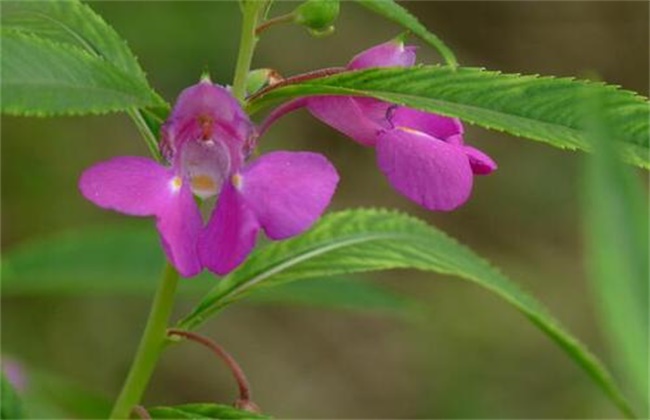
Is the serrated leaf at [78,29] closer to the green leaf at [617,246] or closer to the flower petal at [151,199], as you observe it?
the flower petal at [151,199]

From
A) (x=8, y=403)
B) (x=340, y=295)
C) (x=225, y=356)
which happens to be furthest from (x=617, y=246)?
(x=340, y=295)

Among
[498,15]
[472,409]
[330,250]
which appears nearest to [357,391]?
[472,409]

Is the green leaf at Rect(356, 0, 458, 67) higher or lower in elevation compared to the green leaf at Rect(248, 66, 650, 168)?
higher

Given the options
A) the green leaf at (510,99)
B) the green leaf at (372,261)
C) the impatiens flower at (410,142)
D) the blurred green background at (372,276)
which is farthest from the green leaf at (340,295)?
the blurred green background at (372,276)

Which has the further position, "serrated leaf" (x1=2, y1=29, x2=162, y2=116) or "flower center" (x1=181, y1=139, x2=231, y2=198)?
"flower center" (x1=181, y1=139, x2=231, y2=198)

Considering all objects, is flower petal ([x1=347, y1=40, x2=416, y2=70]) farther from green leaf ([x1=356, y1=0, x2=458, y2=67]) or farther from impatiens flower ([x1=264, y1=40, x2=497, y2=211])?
green leaf ([x1=356, y1=0, x2=458, y2=67])

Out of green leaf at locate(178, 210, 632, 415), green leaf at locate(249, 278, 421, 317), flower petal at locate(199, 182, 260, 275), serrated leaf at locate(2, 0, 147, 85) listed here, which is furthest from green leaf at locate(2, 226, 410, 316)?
flower petal at locate(199, 182, 260, 275)

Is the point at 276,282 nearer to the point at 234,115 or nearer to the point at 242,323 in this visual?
the point at 234,115
